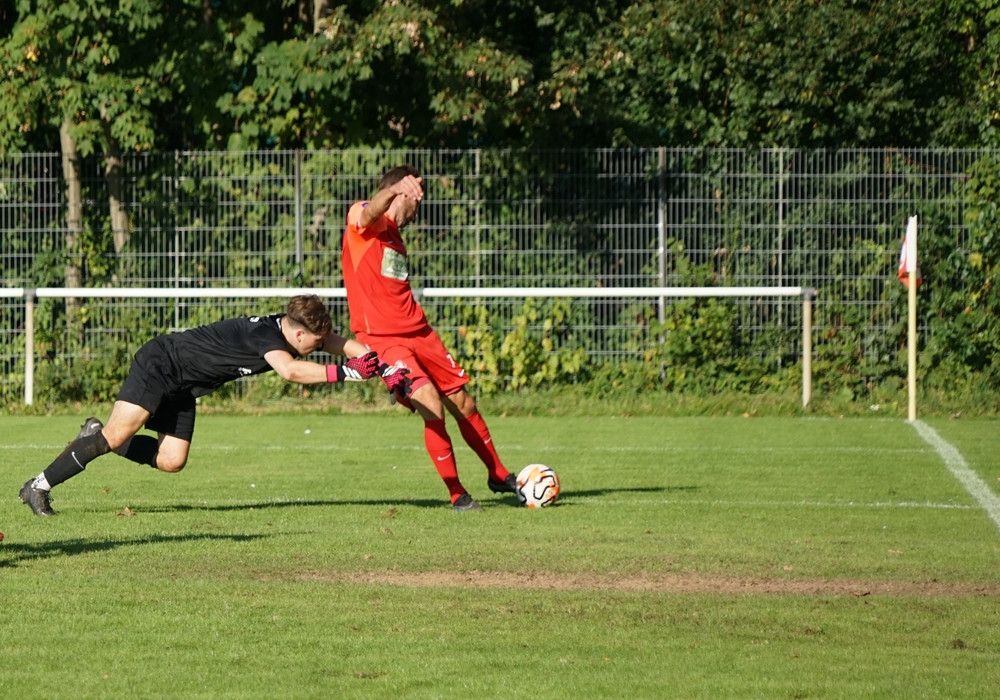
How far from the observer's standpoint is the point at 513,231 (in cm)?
1709

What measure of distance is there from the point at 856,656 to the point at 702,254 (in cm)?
1178

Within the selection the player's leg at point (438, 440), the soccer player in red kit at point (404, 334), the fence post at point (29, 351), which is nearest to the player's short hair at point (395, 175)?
the soccer player in red kit at point (404, 334)

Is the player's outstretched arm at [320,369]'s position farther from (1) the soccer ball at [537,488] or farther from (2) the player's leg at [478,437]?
(1) the soccer ball at [537,488]

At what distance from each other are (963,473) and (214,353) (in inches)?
233

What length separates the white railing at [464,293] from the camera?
635 inches

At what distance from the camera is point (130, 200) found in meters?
17.5

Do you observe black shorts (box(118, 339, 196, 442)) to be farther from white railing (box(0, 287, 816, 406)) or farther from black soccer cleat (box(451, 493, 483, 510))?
white railing (box(0, 287, 816, 406))

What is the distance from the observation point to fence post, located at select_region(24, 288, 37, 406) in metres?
16.3

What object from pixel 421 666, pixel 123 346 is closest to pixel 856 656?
pixel 421 666

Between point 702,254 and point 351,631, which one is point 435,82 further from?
point 351,631

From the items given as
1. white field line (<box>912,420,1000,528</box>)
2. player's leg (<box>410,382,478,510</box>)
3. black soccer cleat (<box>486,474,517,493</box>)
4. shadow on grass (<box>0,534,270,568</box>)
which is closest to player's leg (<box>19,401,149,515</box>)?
shadow on grass (<box>0,534,270,568</box>)

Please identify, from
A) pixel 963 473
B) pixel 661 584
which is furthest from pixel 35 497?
pixel 963 473

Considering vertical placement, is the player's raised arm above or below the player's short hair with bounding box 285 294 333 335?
below

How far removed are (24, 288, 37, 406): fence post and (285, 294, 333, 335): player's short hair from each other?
896 cm
